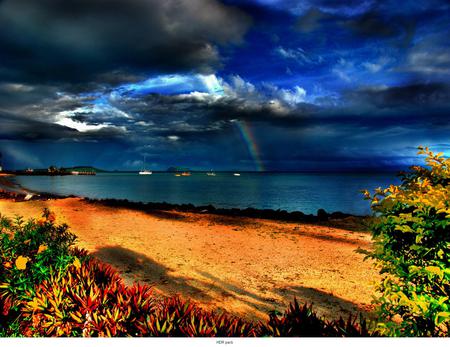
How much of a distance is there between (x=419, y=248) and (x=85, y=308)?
3.31 m

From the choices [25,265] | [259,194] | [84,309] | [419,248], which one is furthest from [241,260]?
[259,194]

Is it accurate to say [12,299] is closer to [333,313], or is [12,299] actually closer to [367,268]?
[333,313]

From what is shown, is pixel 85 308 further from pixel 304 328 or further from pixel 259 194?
pixel 259 194

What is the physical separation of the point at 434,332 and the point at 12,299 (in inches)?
193

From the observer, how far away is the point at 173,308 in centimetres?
300

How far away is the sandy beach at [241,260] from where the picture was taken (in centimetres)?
614

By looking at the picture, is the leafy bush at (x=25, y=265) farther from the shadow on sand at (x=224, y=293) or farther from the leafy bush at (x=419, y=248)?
the leafy bush at (x=419, y=248)

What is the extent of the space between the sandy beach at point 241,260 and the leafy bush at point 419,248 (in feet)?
1.16

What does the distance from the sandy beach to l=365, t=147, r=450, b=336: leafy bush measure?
354 millimetres

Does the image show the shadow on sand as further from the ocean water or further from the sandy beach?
the ocean water

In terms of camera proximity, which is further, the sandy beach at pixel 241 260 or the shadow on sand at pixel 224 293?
the sandy beach at pixel 241 260

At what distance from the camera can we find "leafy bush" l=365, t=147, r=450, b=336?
2.48m

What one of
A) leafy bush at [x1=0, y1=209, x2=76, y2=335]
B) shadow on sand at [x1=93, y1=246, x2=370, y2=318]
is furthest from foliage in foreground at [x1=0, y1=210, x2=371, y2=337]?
shadow on sand at [x1=93, y1=246, x2=370, y2=318]

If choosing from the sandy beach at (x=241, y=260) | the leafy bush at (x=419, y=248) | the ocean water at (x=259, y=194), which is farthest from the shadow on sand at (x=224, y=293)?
the leafy bush at (x=419, y=248)
